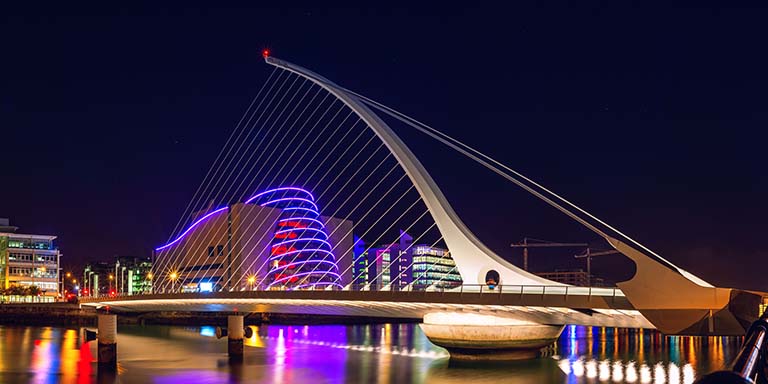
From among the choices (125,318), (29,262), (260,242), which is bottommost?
(125,318)

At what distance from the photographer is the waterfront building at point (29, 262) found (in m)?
112

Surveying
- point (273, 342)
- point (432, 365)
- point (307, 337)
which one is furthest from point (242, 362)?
point (307, 337)

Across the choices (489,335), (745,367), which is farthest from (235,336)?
(745,367)

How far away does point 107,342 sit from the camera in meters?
39.1

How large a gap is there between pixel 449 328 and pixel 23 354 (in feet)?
79.5

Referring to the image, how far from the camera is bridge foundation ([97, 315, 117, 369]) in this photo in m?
38.3

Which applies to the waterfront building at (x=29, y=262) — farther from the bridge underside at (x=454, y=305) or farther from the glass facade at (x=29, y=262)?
the bridge underside at (x=454, y=305)

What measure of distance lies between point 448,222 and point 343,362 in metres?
9.47

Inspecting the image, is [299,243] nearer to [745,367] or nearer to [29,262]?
[29,262]

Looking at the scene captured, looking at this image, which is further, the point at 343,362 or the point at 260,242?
the point at 260,242

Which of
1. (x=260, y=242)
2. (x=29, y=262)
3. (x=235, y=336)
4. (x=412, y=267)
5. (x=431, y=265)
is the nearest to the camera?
(x=235, y=336)

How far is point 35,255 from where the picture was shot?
116 meters

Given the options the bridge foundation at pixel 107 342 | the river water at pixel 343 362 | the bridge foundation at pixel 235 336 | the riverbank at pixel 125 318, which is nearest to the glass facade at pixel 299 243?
the riverbank at pixel 125 318

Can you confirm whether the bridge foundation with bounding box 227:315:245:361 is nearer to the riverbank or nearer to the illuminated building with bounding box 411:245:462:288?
the riverbank
